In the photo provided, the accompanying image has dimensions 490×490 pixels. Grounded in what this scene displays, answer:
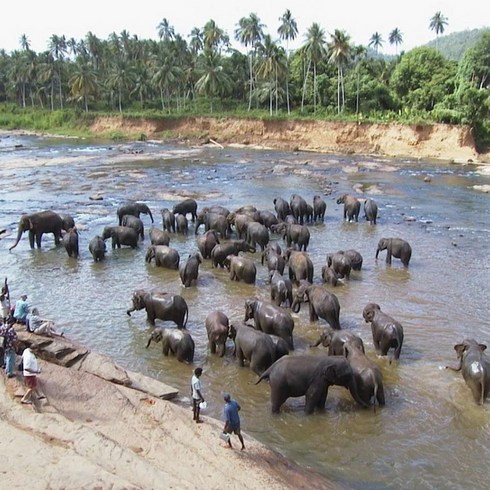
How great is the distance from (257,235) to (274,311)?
8018mm

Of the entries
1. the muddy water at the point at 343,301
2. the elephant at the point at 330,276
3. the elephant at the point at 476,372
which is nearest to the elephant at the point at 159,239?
the muddy water at the point at 343,301

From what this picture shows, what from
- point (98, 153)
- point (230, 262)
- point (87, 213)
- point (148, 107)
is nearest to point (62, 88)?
point (148, 107)

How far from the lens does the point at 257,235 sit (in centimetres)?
2053

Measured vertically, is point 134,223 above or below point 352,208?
above

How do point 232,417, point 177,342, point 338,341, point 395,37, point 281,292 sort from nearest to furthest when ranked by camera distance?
point 232,417, point 338,341, point 177,342, point 281,292, point 395,37

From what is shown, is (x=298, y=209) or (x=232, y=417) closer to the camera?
(x=232, y=417)

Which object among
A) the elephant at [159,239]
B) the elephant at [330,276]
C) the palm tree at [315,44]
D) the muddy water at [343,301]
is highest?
the palm tree at [315,44]

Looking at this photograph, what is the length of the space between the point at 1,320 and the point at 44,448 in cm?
484

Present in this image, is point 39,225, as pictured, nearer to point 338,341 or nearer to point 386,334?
point 338,341

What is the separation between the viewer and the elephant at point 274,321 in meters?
12.5

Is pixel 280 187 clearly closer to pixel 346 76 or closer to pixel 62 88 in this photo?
pixel 346 76

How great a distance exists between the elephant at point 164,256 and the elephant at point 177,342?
19.4 feet

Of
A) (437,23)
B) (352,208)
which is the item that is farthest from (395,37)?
(352,208)

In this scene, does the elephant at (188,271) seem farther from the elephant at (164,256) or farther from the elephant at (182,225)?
the elephant at (182,225)
